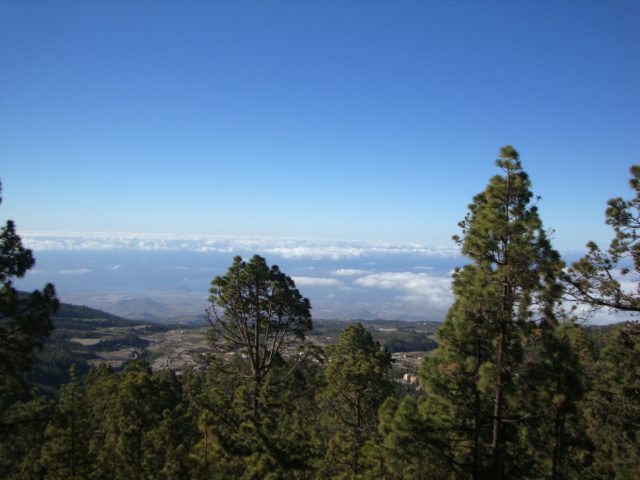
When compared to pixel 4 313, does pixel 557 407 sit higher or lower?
lower

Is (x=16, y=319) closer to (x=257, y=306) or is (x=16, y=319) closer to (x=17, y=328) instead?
(x=17, y=328)

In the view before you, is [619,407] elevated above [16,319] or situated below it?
below

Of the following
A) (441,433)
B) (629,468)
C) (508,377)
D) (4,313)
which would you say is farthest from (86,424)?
(629,468)

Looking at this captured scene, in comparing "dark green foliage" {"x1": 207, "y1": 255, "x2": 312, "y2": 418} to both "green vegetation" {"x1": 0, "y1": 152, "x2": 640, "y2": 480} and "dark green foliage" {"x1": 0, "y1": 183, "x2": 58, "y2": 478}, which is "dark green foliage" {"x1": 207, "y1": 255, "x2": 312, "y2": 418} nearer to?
"green vegetation" {"x1": 0, "y1": 152, "x2": 640, "y2": 480}

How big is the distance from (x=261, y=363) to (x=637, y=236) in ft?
50.6

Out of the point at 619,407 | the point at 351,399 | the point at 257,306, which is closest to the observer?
the point at 619,407

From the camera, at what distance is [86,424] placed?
61.7 feet

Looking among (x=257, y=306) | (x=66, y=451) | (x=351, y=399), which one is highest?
(x=257, y=306)

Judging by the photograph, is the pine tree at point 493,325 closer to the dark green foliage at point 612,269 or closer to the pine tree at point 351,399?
the dark green foliage at point 612,269

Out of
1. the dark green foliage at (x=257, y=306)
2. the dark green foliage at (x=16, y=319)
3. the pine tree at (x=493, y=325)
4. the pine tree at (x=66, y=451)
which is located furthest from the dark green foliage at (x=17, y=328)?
the pine tree at (x=493, y=325)

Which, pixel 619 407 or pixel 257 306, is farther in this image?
pixel 257 306

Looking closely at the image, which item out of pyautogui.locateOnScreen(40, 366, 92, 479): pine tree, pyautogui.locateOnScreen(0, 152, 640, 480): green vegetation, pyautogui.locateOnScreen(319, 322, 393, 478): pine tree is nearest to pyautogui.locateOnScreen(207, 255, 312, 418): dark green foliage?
pyautogui.locateOnScreen(0, 152, 640, 480): green vegetation

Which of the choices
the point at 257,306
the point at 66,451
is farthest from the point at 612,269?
the point at 66,451

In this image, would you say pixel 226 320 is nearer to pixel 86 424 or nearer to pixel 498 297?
pixel 86 424
